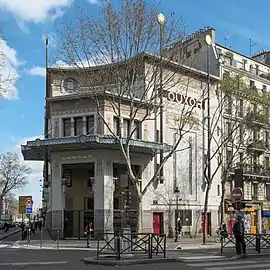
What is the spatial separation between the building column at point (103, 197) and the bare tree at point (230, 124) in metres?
6.94

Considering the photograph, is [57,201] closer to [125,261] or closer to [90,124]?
[90,124]

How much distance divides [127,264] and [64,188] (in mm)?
21105

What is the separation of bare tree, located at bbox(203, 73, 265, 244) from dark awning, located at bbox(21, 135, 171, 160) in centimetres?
468

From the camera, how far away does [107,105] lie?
121 feet

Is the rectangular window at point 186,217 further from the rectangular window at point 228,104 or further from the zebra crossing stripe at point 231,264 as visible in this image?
the zebra crossing stripe at point 231,264

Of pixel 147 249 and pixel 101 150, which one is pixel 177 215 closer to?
pixel 101 150

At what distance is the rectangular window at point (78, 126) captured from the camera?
3788cm

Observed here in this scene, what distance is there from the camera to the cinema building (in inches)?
1443

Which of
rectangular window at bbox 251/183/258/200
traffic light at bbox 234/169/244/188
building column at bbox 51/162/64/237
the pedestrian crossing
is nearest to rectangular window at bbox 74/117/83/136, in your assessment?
building column at bbox 51/162/64/237

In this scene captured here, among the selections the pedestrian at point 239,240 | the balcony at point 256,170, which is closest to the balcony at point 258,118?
the balcony at point 256,170

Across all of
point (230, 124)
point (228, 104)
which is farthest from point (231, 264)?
point (230, 124)

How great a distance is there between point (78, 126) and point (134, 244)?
1956cm

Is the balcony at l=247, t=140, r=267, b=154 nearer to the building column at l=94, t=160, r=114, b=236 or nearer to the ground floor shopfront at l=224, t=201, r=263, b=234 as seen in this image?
the ground floor shopfront at l=224, t=201, r=263, b=234

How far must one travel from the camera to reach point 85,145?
36.0m
